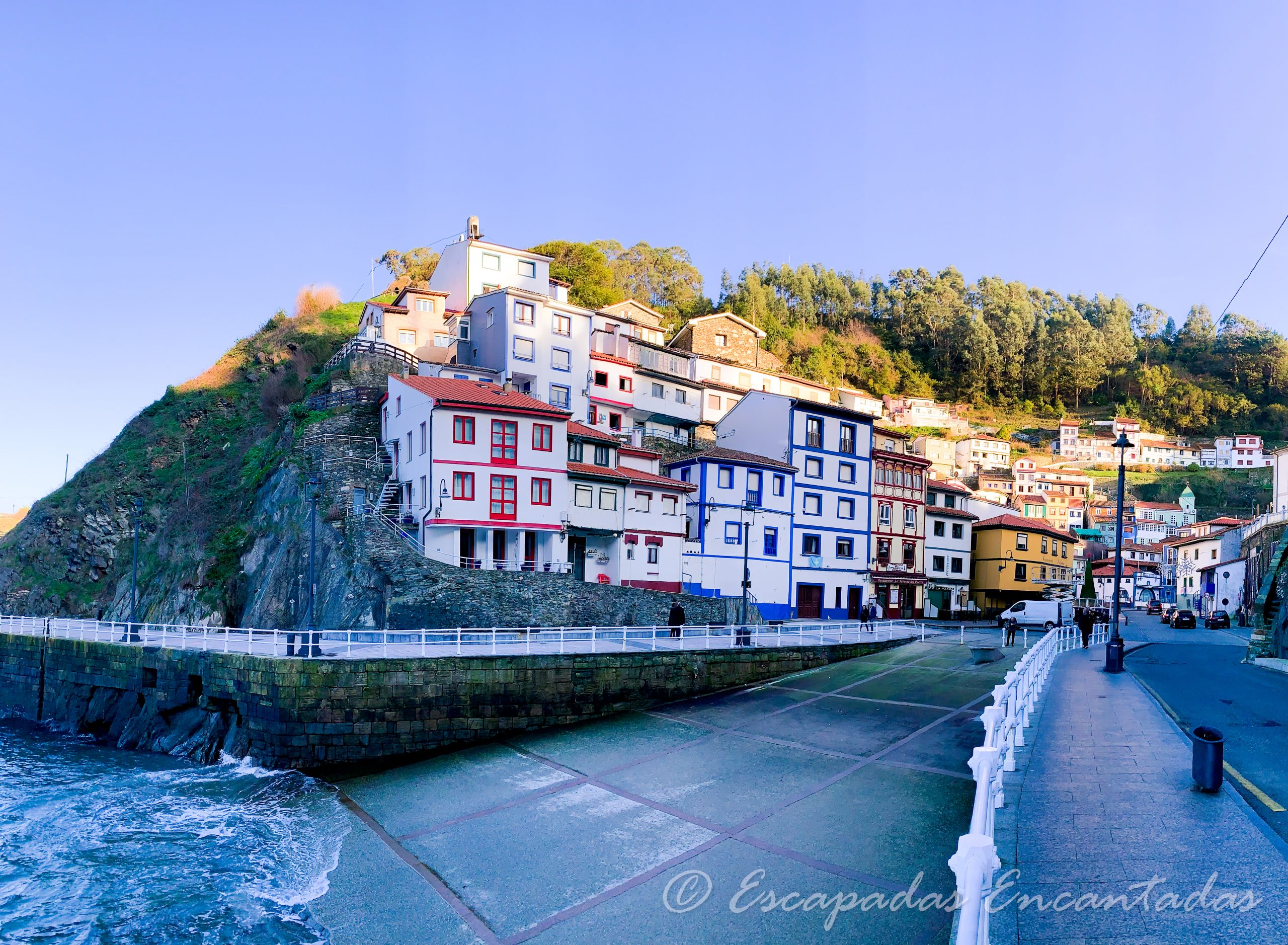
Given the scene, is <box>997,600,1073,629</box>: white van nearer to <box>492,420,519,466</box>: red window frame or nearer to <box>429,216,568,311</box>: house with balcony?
<box>492,420,519,466</box>: red window frame

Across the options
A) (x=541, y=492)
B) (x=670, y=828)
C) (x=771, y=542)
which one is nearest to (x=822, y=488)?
(x=771, y=542)

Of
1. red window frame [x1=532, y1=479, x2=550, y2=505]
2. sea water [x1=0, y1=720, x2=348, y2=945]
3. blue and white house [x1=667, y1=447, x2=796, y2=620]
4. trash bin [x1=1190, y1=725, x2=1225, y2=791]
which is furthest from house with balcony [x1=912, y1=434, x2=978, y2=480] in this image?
trash bin [x1=1190, y1=725, x2=1225, y2=791]

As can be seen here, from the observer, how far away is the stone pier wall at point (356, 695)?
21.2m

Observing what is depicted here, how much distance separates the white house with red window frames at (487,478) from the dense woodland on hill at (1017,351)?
67106 millimetres

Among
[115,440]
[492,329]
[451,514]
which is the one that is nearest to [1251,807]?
[451,514]

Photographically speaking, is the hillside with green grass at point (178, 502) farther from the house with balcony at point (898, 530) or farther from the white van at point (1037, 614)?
the white van at point (1037, 614)

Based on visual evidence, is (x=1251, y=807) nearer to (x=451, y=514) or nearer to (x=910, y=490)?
(x=451, y=514)

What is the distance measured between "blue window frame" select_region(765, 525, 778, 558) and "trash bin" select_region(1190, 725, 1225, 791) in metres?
35.0

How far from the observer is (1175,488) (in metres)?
113

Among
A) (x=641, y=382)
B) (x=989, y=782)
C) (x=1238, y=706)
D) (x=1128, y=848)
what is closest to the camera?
(x=989, y=782)

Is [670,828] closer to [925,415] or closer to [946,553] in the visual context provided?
[946,553]

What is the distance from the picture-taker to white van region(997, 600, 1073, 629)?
4225 cm

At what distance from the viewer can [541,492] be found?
3588 centimetres

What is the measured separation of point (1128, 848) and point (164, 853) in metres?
16.8
